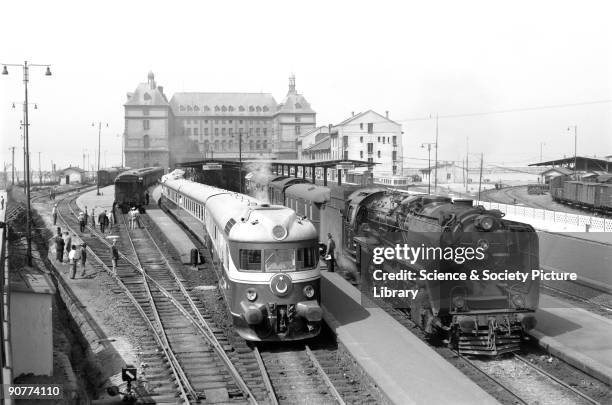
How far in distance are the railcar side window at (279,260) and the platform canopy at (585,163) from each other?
159ft

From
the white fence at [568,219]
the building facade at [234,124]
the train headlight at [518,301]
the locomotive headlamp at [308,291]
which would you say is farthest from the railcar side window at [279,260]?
the building facade at [234,124]

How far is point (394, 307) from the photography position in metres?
17.2

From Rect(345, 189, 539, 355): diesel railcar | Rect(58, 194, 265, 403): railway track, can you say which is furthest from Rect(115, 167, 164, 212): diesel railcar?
Rect(345, 189, 539, 355): diesel railcar

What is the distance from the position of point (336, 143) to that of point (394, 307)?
67.6 meters

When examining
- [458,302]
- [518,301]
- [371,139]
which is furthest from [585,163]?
[458,302]

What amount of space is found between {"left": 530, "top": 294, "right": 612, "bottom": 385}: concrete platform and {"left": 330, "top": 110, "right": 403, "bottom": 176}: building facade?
6374 cm

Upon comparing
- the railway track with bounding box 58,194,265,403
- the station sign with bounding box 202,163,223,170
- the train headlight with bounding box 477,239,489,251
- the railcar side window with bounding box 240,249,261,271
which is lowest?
the railway track with bounding box 58,194,265,403

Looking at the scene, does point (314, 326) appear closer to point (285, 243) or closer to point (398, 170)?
point (285, 243)

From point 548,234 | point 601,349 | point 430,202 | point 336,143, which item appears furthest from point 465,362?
point 336,143

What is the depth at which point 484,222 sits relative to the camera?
13.0 m

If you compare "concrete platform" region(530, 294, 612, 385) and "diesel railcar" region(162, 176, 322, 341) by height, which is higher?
"diesel railcar" region(162, 176, 322, 341)

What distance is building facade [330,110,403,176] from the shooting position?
8138 cm

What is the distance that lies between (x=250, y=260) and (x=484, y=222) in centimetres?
526

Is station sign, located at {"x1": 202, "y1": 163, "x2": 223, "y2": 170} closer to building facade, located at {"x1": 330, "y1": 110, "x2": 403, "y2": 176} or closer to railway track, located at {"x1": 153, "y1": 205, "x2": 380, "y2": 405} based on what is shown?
railway track, located at {"x1": 153, "y1": 205, "x2": 380, "y2": 405}
